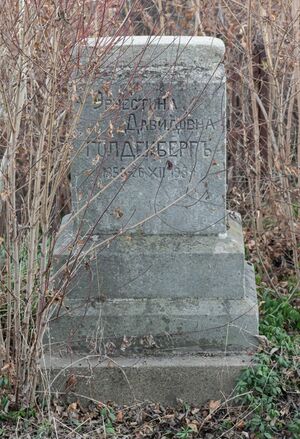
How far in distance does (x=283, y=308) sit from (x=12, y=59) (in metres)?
2.64

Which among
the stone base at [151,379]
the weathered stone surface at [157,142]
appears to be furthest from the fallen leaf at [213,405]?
the weathered stone surface at [157,142]

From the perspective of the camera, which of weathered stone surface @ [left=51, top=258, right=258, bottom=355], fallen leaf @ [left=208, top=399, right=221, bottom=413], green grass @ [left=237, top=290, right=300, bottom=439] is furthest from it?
weathered stone surface @ [left=51, top=258, right=258, bottom=355]

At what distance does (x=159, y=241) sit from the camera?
208 inches

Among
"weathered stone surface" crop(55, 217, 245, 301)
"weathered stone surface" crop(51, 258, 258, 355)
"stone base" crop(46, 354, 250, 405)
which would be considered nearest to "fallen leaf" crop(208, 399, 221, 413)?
"stone base" crop(46, 354, 250, 405)

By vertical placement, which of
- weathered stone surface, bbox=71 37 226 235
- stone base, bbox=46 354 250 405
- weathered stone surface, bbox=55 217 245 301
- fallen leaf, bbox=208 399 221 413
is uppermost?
weathered stone surface, bbox=71 37 226 235

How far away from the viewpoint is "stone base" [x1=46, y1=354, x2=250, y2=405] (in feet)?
16.6

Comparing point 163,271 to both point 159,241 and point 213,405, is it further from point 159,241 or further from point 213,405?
point 213,405

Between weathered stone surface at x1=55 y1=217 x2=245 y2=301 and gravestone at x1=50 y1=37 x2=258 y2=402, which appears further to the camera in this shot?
weathered stone surface at x1=55 y1=217 x2=245 y2=301

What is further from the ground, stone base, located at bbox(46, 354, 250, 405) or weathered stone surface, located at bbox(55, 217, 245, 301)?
weathered stone surface, located at bbox(55, 217, 245, 301)

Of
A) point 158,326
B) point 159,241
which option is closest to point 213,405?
point 158,326

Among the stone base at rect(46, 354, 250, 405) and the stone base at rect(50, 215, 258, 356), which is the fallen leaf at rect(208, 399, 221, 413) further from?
the stone base at rect(50, 215, 258, 356)

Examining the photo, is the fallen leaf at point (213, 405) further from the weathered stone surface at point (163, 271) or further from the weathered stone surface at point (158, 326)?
the weathered stone surface at point (163, 271)

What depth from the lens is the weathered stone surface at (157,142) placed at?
5043 millimetres

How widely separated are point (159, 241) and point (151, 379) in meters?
0.80
